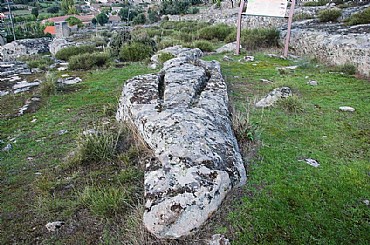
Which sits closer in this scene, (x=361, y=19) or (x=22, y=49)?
(x=361, y=19)

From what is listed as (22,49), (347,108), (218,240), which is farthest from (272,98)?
(22,49)

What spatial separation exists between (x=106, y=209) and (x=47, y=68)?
8570 millimetres

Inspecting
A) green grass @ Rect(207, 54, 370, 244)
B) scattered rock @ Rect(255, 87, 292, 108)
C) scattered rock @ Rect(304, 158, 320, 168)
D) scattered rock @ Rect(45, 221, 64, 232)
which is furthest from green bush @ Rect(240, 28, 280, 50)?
scattered rock @ Rect(45, 221, 64, 232)

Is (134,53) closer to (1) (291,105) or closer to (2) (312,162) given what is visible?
(1) (291,105)

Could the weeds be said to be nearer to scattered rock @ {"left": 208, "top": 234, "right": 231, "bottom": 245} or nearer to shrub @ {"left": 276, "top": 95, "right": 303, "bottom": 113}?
scattered rock @ {"left": 208, "top": 234, "right": 231, "bottom": 245}


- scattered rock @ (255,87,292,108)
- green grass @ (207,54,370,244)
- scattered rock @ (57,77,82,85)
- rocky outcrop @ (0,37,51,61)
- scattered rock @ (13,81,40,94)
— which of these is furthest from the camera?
rocky outcrop @ (0,37,51,61)

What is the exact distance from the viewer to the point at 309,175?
336 centimetres

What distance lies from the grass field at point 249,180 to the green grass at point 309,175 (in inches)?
0.4

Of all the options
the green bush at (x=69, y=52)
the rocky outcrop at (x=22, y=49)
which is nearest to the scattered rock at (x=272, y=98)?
the green bush at (x=69, y=52)

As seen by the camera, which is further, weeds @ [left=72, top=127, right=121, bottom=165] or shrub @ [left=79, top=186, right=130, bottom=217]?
weeds @ [left=72, top=127, right=121, bottom=165]

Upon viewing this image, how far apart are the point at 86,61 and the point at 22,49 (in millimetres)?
12489

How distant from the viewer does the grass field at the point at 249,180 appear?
2.69 metres

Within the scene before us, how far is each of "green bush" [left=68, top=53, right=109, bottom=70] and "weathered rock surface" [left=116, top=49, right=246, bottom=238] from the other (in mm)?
5116

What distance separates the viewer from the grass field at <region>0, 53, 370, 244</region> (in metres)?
2.69
